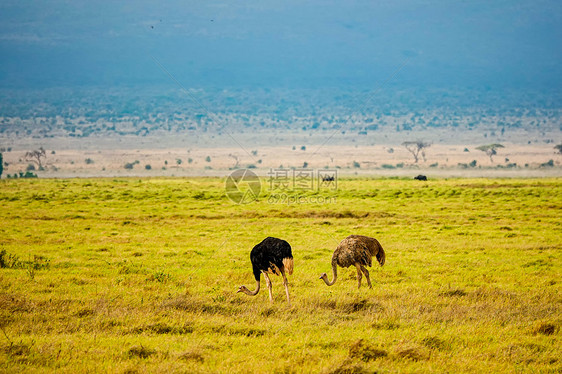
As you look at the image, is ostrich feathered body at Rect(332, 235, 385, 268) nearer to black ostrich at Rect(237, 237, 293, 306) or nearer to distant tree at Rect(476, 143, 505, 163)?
black ostrich at Rect(237, 237, 293, 306)

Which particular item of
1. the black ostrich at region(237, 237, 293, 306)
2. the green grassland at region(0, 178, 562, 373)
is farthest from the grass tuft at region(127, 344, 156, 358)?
the black ostrich at region(237, 237, 293, 306)

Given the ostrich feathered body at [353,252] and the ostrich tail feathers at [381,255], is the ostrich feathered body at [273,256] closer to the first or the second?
the ostrich feathered body at [353,252]

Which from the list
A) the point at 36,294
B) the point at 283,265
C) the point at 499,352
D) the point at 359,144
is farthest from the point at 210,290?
the point at 359,144

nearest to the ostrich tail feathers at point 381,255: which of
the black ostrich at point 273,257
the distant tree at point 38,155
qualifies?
the black ostrich at point 273,257

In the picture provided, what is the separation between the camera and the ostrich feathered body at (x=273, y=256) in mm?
11203

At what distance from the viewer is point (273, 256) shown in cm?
1124

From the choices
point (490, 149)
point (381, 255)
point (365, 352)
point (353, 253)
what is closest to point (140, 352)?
point (365, 352)

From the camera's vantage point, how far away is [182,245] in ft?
70.3

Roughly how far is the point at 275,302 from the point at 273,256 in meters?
1.42

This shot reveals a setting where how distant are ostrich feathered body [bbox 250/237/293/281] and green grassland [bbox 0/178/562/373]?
865mm

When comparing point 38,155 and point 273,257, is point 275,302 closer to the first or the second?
point 273,257

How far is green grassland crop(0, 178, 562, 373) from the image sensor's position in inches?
350

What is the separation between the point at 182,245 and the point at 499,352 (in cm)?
1427

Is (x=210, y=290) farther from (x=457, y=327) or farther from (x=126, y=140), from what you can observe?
(x=126, y=140)
